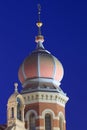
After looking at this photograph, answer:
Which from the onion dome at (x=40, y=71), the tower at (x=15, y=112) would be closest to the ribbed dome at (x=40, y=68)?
the onion dome at (x=40, y=71)

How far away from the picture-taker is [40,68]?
71.1 m

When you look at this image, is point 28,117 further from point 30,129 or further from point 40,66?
point 40,66

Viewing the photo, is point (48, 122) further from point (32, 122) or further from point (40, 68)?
point (40, 68)

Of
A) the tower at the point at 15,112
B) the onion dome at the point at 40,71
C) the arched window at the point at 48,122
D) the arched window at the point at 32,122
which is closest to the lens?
the tower at the point at 15,112

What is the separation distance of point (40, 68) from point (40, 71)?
A: 1.09 feet

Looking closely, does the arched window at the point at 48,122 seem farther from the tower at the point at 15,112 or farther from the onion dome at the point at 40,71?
the tower at the point at 15,112

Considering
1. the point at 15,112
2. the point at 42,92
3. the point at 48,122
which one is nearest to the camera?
the point at 15,112

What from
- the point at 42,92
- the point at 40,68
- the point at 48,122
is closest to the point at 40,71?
the point at 40,68

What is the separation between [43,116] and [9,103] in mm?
5911

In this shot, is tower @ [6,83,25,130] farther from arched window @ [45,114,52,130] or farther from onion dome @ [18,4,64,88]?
onion dome @ [18,4,64,88]

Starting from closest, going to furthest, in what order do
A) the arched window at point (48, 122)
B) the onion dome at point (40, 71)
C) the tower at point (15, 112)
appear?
the tower at point (15, 112) → the arched window at point (48, 122) → the onion dome at point (40, 71)

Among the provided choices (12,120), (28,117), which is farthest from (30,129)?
(12,120)

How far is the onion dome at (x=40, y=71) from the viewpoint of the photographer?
7112 cm

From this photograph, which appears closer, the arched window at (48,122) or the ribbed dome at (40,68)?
the arched window at (48,122)
